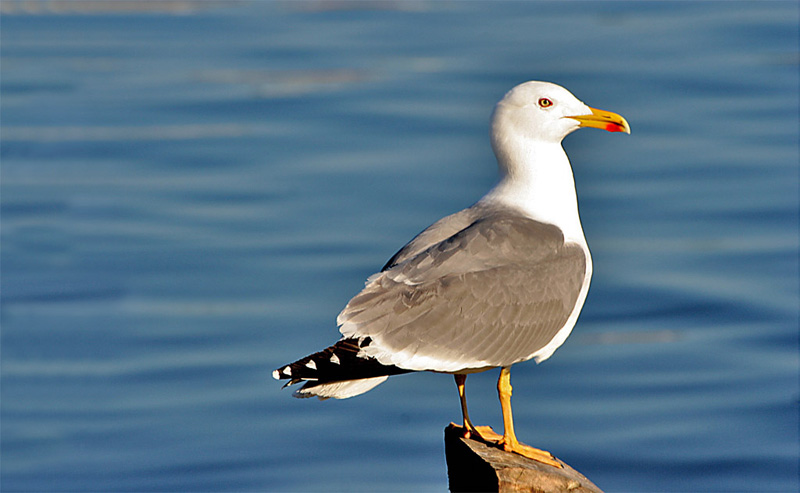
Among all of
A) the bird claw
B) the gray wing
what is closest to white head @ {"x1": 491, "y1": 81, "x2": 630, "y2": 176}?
the gray wing

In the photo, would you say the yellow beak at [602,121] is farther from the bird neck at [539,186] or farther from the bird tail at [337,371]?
the bird tail at [337,371]

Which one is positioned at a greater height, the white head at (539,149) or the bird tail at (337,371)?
the white head at (539,149)

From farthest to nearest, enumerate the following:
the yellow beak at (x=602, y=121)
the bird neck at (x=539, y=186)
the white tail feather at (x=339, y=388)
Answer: the yellow beak at (x=602, y=121), the bird neck at (x=539, y=186), the white tail feather at (x=339, y=388)

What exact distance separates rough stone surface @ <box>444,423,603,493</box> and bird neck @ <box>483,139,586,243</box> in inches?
50.8

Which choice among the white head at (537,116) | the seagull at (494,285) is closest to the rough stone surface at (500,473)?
the seagull at (494,285)

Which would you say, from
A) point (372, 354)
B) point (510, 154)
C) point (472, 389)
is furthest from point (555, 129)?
point (472, 389)

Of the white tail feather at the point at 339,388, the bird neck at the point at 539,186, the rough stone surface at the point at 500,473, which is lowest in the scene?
the rough stone surface at the point at 500,473

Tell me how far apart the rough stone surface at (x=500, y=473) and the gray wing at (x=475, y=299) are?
42 centimetres

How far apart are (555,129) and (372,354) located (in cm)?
178

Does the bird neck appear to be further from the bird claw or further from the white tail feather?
the white tail feather

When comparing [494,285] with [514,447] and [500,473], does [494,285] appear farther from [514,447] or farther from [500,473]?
[500,473]

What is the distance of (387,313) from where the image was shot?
531cm

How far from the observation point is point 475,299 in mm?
5574

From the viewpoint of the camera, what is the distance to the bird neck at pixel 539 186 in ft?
19.5
